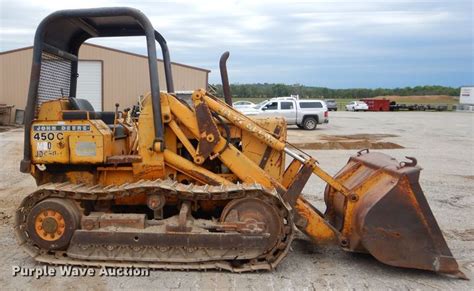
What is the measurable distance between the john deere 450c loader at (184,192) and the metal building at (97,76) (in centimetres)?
2566

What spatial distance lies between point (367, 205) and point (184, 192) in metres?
1.90

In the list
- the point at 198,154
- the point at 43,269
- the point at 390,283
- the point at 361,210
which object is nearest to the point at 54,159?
the point at 43,269

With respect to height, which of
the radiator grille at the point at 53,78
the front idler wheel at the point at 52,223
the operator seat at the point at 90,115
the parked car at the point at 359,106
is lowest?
the parked car at the point at 359,106

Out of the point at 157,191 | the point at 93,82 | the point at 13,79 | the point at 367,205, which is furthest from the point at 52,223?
the point at 13,79

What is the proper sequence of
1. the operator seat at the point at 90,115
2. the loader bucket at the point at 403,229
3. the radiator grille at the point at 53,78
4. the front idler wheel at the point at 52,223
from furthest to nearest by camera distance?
the radiator grille at the point at 53,78 < the operator seat at the point at 90,115 < the front idler wheel at the point at 52,223 < the loader bucket at the point at 403,229

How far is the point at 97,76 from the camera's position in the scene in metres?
30.8

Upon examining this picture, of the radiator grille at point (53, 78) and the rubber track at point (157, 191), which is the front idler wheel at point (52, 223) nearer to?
the rubber track at point (157, 191)

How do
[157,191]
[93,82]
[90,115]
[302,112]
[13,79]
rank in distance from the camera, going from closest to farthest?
[157,191]
[90,115]
[302,112]
[13,79]
[93,82]

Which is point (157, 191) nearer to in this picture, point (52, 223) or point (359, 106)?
point (52, 223)

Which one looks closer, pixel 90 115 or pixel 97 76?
pixel 90 115

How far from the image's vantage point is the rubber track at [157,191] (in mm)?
4809

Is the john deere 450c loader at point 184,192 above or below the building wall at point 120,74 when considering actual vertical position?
below

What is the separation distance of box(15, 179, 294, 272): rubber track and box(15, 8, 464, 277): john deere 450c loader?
1cm

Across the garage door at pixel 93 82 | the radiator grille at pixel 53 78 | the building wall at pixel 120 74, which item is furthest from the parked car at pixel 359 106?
the radiator grille at pixel 53 78
